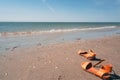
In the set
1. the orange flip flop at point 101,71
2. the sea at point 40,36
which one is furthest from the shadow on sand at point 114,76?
the sea at point 40,36

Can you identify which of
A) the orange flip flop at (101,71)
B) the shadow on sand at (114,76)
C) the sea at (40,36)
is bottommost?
the sea at (40,36)

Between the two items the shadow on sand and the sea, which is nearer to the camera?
the shadow on sand

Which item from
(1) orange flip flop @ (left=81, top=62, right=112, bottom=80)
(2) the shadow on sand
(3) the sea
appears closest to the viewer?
(1) orange flip flop @ (left=81, top=62, right=112, bottom=80)

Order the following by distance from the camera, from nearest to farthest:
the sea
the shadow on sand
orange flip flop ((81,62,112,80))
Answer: orange flip flop ((81,62,112,80)) → the shadow on sand → the sea

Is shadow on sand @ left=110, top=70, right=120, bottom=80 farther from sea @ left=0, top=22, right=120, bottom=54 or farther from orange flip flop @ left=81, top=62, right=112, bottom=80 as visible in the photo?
sea @ left=0, top=22, right=120, bottom=54

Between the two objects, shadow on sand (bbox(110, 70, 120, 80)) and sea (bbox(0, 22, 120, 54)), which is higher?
shadow on sand (bbox(110, 70, 120, 80))

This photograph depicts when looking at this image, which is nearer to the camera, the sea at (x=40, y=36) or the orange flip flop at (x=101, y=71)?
the orange flip flop at (x=101, y=71)

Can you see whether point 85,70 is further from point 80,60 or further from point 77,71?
point 80,60

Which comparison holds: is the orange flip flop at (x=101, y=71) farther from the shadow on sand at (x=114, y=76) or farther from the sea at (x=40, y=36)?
the sea at (x=40, y=36)

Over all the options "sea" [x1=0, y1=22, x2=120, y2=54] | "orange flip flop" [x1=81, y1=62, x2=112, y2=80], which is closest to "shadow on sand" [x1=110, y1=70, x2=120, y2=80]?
"orange flip flop" [x1=81, y1=62, x2=112, y2=80]

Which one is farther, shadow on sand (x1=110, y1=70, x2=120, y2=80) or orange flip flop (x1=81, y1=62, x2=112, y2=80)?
shadow on sand (x1=110, y1=70, x2=120, y2=80)

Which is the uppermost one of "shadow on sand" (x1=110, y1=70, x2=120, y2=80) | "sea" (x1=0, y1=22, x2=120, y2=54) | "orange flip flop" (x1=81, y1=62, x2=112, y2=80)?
"orange flip flop" (x1=81, y1=62, x2=112, y2=80)

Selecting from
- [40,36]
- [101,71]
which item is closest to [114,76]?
[101,71]

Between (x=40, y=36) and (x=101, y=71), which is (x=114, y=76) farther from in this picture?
(x=40, y=36)
